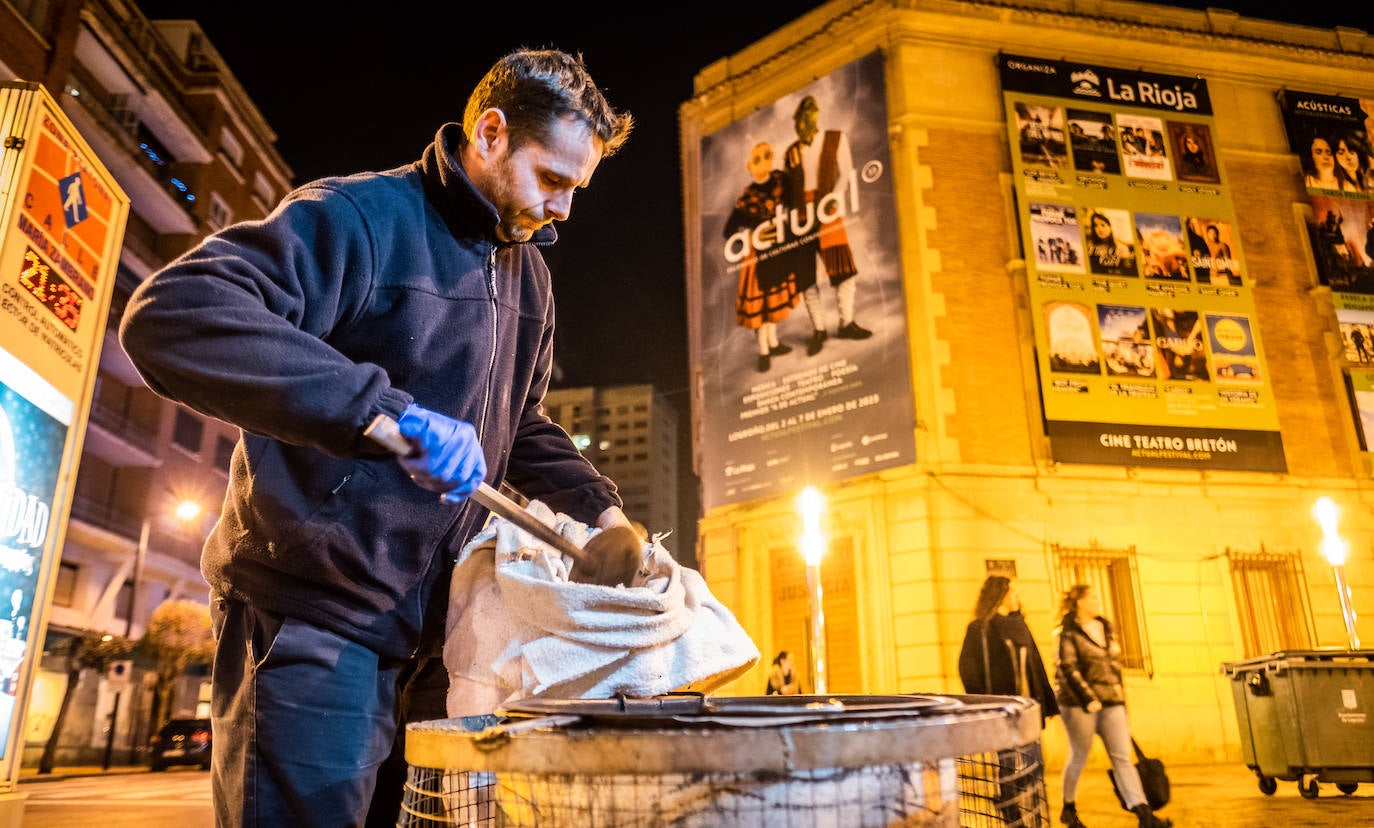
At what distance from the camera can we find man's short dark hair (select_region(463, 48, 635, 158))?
6.13ft

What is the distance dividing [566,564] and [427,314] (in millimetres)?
616

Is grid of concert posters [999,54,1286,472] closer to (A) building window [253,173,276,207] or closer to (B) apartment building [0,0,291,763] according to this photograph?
(B) apartment building [0,0,291,763]

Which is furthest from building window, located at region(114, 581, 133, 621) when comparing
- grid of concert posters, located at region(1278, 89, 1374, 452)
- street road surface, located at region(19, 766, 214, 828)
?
grid of concert posters, located at region(1278, 89, 1374, 452)

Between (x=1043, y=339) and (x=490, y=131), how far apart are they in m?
13.0

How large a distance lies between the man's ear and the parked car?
1929cm

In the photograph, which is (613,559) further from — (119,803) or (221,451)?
(221,451)

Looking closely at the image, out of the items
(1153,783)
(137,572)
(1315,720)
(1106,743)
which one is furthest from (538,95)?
(137,572)

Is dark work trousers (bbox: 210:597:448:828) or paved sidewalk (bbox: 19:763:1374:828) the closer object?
dark work trousers (bbox: 210:597:448:828)

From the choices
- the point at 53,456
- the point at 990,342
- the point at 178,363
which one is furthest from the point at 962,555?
the point at 178,363

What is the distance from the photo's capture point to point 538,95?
1863mm

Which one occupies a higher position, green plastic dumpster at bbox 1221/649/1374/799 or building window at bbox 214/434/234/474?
building window at bbox 214/434/234/474

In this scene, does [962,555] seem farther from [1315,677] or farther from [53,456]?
[53,456]

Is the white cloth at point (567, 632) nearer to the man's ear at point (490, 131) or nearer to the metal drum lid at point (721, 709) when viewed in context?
the metal drum lid at point (721, 709)

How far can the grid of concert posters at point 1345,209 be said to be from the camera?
48.5ft
